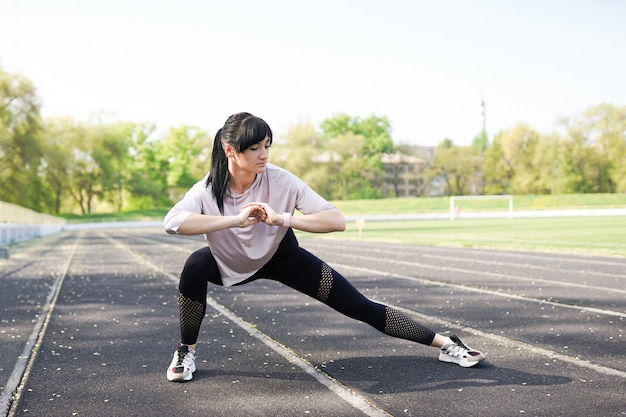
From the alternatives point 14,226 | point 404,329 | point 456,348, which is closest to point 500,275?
point 456,348

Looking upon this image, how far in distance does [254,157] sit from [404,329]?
1.56 m

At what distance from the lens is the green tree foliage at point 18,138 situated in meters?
55.7

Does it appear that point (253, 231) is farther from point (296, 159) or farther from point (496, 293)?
point (296, 159)

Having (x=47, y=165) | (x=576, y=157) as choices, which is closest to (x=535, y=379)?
(x=47, y=165)

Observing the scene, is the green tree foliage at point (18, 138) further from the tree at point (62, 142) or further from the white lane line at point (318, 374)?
the white lane line at point (318, 374)

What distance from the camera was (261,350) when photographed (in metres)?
5.30

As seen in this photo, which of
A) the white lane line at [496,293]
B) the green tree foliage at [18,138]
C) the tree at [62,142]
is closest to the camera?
the white lane line at [496,293]

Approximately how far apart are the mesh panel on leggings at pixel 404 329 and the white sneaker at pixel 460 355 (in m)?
0.16

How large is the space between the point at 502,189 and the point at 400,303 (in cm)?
8792

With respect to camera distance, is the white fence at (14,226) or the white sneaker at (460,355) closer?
the white sneaker at (460,355)

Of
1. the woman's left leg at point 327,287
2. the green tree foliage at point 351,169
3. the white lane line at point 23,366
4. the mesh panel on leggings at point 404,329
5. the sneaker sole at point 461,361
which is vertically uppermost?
the green tree foliage at point 351,169

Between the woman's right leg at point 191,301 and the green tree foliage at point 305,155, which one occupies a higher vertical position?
the green tree foliage at point 305,155

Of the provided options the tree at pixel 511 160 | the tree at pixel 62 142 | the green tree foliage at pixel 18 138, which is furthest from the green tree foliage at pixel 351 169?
the green tree foliage at pixel 18 138

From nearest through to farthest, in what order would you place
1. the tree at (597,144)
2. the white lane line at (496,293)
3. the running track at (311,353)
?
the running track at (311,353) < the white lane line at (496,293) < the tree at (597,144)
